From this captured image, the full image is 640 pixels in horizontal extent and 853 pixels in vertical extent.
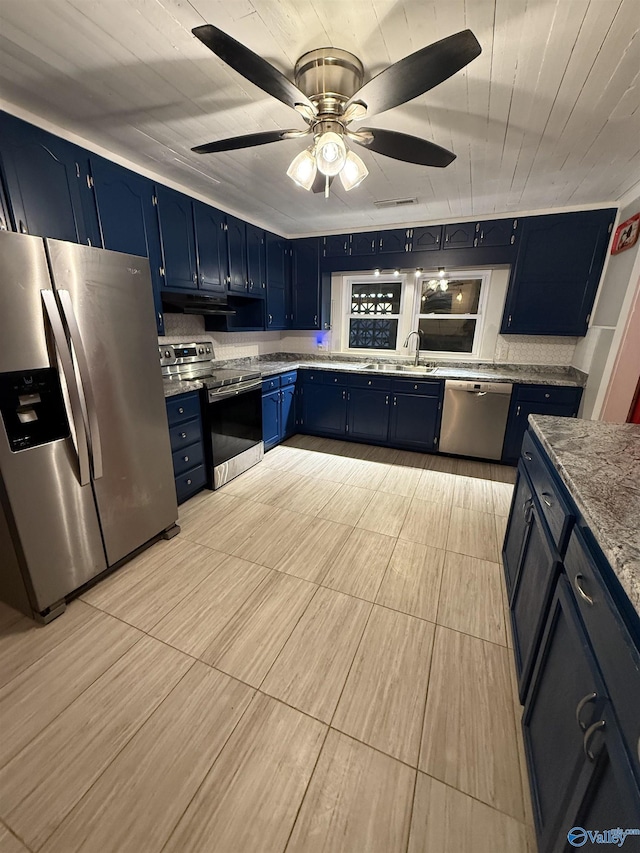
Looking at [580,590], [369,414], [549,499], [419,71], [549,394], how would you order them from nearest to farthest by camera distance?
[580,590], [419,71], [549,499], [549,394], [369,414]

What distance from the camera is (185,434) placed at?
2.60m

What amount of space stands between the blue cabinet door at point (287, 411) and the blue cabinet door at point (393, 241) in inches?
74.5

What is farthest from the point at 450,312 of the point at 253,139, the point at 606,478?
the point at 606,478

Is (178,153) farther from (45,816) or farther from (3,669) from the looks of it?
(45,816)

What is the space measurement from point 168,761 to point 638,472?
189 centimetres

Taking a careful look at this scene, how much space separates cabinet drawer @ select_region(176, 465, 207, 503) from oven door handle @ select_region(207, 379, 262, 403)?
60 centimetres

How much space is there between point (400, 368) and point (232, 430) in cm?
217

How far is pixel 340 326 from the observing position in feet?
14.8

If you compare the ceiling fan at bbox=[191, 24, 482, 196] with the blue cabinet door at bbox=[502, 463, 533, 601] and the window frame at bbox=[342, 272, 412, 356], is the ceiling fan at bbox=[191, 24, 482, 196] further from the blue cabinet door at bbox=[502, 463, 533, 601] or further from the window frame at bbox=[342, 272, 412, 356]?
the window frame at bbox=[342, 272, 412, 356]

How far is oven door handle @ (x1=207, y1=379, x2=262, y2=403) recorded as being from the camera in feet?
8.98

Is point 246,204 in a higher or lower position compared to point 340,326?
higher

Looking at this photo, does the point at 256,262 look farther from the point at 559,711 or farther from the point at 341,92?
the point at 559,711

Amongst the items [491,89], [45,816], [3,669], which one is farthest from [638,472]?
[3,669]

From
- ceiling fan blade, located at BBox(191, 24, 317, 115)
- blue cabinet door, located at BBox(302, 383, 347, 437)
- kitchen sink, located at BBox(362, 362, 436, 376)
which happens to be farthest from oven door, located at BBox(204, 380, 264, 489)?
ceiling fan blade, located at BBox(191, 24, 317, 115)
